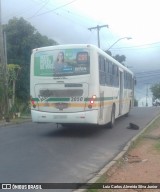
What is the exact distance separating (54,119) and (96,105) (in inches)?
62.6

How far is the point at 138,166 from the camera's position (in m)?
10.3

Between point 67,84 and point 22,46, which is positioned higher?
point 22,46

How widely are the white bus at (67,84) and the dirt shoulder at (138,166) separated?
2.30m

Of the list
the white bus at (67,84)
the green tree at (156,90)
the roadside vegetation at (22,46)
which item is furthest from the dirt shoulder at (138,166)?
the green tree at (156,90)

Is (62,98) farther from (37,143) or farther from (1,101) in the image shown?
(1,101)

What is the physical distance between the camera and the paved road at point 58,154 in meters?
9.24

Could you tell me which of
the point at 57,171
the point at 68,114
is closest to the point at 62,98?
the point at 68,114

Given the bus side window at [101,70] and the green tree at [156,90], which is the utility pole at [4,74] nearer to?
the bus side window at [101,70]

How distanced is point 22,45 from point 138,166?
91.2 ft

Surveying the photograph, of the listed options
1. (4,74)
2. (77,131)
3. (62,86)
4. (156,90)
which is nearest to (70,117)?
Result: (62,86)

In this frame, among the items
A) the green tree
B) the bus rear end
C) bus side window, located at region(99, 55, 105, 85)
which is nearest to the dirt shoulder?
the bus rear end

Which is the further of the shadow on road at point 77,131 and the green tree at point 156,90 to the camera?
the green tree at point 156,90

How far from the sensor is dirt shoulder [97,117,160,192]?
875 cm

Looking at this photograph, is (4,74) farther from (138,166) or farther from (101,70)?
(138,166)
